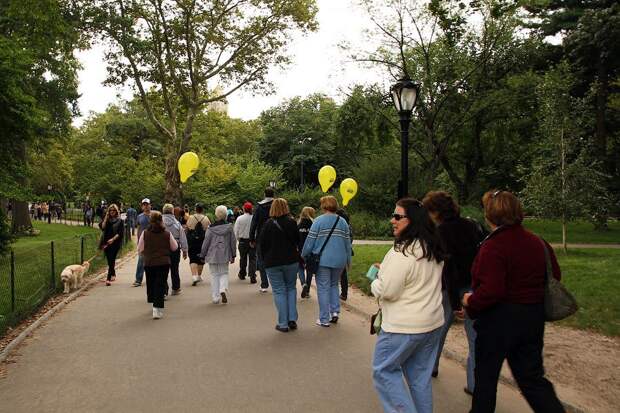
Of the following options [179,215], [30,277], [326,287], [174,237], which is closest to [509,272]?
[326,287]

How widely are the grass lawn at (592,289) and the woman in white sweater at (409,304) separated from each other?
5244 millimetres

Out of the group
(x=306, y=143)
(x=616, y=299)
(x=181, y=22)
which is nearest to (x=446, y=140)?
(x=181, y=22)

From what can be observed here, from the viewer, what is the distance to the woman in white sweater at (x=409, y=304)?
3.80m

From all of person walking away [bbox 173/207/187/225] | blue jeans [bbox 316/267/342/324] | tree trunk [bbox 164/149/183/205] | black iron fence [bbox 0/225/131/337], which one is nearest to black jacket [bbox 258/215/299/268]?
blue jeans [bbox 316/267/342/324]

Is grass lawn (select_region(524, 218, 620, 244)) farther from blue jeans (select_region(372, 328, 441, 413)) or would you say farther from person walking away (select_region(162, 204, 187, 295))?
blue jeans (select_region(372, 328, 441, 413))

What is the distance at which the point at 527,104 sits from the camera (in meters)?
30.1

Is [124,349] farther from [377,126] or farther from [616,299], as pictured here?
[377,126]

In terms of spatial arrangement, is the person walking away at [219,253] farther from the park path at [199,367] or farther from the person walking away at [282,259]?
the person walking away at [282,259]

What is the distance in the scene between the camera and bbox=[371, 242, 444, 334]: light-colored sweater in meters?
3.78

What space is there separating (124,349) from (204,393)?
226 centimetres

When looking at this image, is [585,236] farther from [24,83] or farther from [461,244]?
[24,83]

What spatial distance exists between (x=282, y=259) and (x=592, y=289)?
246 inches

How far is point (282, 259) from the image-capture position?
7.96 m

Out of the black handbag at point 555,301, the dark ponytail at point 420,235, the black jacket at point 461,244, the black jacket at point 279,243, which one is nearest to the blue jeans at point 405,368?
the dark ponytail at point 420,235
